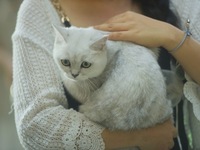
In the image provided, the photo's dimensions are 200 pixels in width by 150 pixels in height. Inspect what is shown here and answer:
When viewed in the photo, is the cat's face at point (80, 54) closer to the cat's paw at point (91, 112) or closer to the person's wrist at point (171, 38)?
the cat's paw at point (91, 112)

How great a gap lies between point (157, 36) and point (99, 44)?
20 cm

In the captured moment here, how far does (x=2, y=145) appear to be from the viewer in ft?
6.82

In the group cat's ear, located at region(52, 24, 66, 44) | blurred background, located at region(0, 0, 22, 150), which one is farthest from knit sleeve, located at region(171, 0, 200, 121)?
blurred background, located at region(0, 0, 22, 150)

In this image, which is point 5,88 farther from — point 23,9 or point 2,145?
point 23,9

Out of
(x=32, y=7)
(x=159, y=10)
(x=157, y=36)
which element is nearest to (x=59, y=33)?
(x=32, y=7)

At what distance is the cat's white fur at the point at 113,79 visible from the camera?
0.97 meters

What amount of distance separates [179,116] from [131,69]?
317 millimetres

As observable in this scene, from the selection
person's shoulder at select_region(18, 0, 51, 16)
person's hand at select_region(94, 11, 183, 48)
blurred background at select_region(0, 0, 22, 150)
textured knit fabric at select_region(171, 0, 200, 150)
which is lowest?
blurred background at select_region(0, 0, 22, 150)

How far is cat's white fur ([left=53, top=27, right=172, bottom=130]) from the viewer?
0.97 m

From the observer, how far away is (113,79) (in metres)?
1.00

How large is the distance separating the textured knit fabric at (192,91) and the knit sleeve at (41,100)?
0.30 meters

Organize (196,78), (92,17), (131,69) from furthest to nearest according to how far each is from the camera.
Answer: (92,17) → (196,78) → (131,69)

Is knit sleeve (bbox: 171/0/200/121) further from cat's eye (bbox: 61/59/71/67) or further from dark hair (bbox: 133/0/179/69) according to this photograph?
cat's eye (bbox: 61/59/71/67)

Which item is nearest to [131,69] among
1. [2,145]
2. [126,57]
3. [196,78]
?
[126,57]
